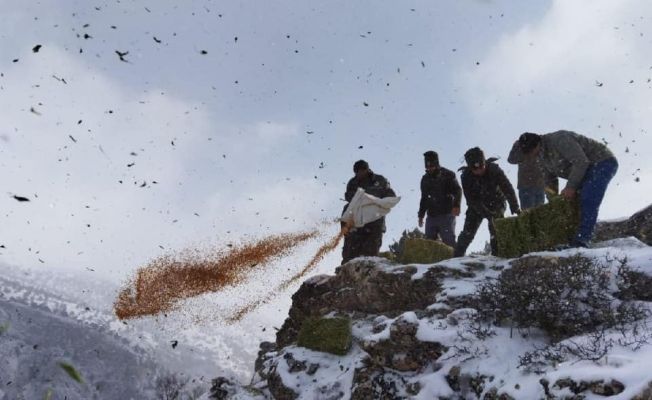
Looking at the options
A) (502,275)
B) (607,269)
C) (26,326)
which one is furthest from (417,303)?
(26,326)

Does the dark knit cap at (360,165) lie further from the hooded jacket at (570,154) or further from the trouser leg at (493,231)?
the hooded jacket at (570,154)

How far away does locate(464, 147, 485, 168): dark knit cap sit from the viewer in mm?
9286

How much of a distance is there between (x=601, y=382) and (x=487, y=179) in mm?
6050

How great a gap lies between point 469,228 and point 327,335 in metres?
3.87

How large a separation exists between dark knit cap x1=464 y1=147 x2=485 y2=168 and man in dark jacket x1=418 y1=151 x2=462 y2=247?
1253 mm

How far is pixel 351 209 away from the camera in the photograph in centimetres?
1069

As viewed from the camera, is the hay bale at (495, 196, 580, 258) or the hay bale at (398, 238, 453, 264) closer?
the hay bale at (495, 196, 580, 258)

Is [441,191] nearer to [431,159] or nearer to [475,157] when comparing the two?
[431,159]

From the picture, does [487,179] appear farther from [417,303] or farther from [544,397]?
[544,397]

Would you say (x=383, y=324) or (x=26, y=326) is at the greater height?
(x=26, y=326)

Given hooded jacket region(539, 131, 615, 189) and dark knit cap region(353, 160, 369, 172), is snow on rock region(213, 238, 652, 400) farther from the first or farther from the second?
dark knit cap region(353, 160, 369, 172)

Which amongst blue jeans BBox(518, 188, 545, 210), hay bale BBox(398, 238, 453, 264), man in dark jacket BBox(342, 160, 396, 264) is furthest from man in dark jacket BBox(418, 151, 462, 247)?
blue jeans BBox(518, 188, 545, 210)

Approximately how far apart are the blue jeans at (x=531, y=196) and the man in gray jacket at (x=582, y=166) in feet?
4.01

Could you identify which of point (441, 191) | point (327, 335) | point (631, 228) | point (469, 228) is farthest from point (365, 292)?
point (631, 228)
